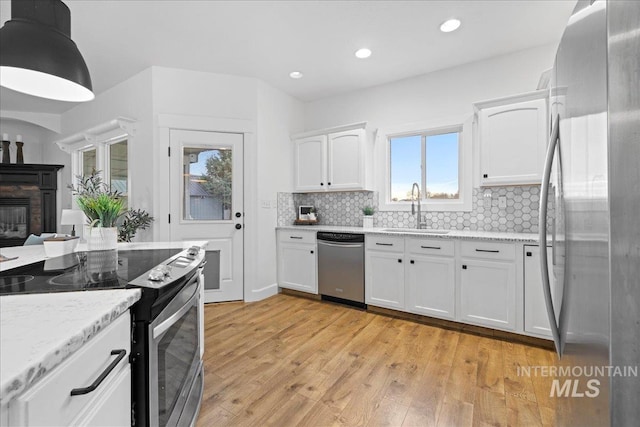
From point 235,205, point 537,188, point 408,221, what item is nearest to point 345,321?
point 408,221

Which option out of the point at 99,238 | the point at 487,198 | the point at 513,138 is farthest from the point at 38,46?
the point at 487,198

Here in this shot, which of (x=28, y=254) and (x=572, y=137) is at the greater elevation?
(x=572, y=137)

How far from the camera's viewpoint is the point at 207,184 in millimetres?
3680

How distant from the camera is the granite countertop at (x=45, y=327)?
1.66 ft

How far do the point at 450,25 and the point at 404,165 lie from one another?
157 centimetres

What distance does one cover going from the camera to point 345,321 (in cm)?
306

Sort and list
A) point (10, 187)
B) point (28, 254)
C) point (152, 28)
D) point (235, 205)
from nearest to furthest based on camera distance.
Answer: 1. point (28, 254)
2. point (152, 28)
3. point (235, 205)
4. point (10, 187)

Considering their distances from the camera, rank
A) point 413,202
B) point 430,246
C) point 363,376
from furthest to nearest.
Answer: point 413,202 < point 430,246 < point 363,376

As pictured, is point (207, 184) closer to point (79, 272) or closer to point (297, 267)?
point (297, 267)

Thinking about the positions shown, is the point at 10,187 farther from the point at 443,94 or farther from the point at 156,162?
the point at 443,94

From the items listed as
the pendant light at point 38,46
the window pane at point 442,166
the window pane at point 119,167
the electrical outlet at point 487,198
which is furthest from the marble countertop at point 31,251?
the electrical outlet at point 487,198

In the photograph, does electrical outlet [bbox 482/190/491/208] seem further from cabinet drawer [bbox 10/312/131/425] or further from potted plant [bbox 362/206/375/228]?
cabinet drawer [bbox 10/312/131/425]

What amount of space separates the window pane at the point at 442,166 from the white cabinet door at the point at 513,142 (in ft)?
Result: 1.70

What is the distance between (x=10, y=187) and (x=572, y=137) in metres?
7.04
